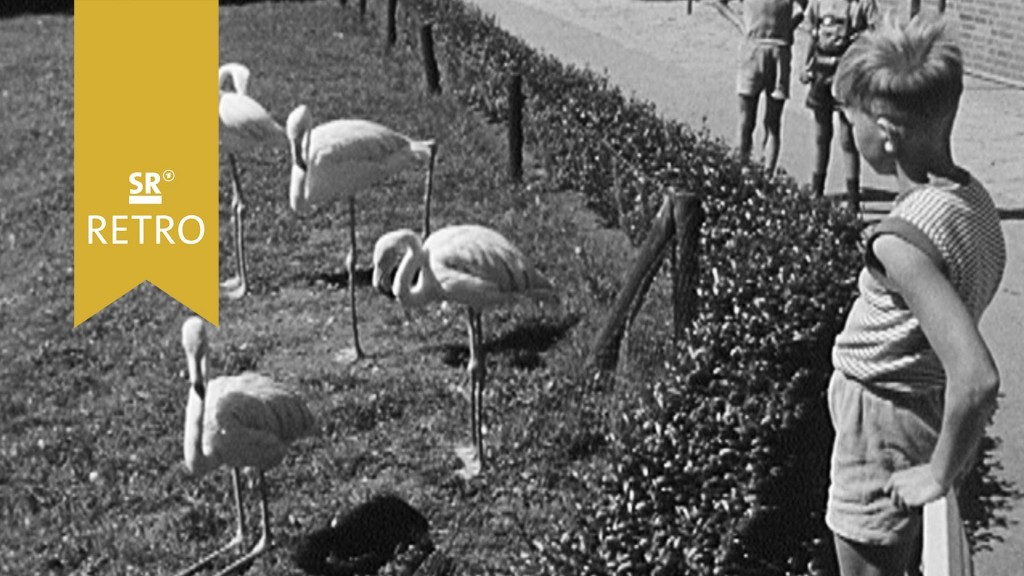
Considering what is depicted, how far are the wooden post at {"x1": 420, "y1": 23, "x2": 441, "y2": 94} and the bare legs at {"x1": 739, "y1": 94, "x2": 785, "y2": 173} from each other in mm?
5093

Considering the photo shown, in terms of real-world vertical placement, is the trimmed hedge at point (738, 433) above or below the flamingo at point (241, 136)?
above

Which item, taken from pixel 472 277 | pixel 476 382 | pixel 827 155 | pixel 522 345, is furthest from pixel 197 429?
pixel 827 155

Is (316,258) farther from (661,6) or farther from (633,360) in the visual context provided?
(661,6)

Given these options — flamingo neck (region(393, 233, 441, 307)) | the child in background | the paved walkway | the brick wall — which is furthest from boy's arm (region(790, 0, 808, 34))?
the brick wall

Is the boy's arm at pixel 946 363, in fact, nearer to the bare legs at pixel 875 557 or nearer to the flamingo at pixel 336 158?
the bare legs at pixel 875 557

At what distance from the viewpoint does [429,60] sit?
16.3 m

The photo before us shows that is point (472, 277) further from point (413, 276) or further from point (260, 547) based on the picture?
point (260, 547)

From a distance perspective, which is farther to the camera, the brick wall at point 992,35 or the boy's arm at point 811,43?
the brick wall at point 992,35

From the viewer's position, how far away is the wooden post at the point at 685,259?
6250mm

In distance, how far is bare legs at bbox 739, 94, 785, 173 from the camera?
11602 millimetres

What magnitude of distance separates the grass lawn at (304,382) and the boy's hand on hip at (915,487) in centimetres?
269

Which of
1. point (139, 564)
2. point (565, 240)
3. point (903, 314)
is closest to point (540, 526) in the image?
point (139, 564)

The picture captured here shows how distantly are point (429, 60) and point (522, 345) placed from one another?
8.11 m

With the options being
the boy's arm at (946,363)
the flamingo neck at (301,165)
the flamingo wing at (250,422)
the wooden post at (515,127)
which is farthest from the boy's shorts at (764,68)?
the boy's arm at (946,363)
